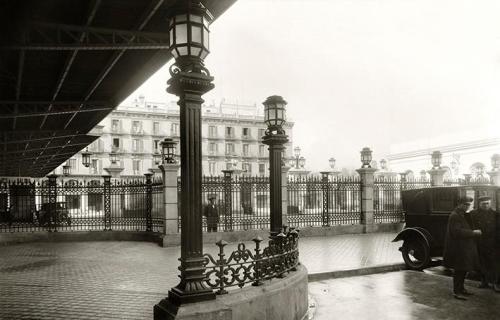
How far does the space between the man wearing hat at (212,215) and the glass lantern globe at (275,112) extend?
26.9 ft

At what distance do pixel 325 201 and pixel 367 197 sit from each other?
2.07 m

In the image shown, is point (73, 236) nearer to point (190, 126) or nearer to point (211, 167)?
point (190, 126)

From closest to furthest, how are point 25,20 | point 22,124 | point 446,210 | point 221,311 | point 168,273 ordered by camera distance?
point 25,20 → point 221,311 → point 168,273 → point 446,210 → point 22,124

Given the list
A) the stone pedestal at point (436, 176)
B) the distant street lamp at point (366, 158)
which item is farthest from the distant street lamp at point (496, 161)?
the distant street lamp at point (366, 158)

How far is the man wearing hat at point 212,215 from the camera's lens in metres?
16.0

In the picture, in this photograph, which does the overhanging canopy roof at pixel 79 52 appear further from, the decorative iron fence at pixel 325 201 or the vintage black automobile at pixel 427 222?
the decorative iron fence at pixel 325 201

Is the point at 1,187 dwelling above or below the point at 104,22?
below

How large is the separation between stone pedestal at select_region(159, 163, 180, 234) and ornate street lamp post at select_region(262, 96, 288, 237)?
22.0 ft

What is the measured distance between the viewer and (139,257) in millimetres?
11812

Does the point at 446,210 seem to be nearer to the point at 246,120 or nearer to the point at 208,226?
the point at 208,226

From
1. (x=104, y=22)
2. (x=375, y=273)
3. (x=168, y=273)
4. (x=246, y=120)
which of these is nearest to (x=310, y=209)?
(x=375, y=273)

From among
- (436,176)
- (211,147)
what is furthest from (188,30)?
(211,147)

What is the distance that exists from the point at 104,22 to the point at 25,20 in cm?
983

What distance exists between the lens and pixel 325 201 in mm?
17891
